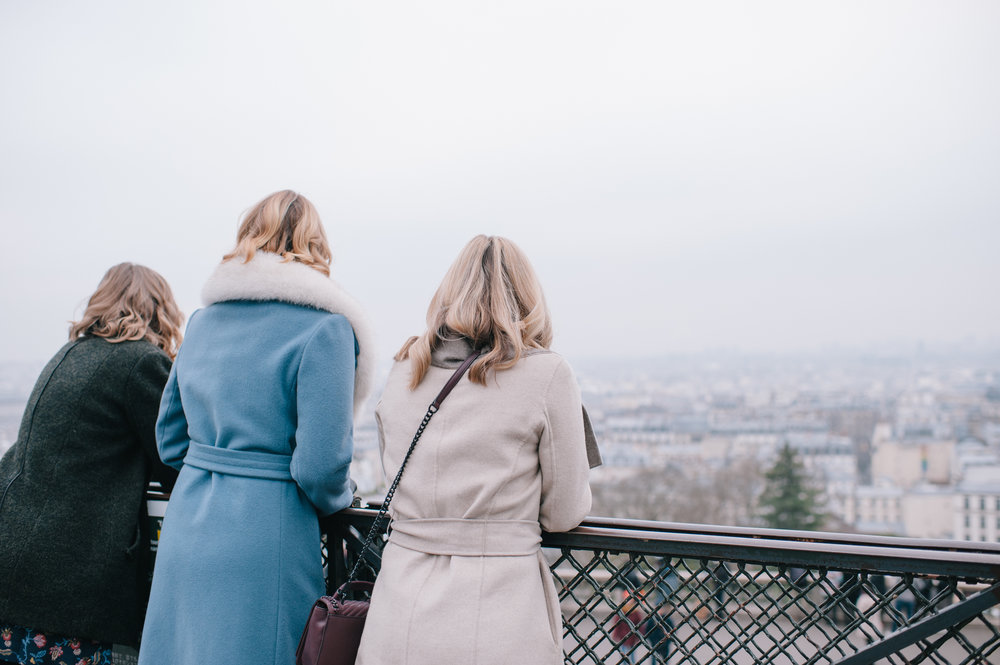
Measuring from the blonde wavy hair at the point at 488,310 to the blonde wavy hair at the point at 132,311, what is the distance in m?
1.16

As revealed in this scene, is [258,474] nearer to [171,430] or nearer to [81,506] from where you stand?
[171,430]

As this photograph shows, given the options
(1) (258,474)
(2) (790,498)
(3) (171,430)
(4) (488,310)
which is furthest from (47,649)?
(2) (790,498)

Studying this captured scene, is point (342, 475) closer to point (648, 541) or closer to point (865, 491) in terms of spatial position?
point (648, 541)

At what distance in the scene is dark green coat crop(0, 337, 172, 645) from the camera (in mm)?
2150

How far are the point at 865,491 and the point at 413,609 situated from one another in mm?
66525

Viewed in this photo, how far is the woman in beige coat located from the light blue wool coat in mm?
249

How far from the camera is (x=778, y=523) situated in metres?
42.4

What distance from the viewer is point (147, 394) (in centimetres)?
220

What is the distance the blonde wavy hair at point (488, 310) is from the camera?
5.21ft

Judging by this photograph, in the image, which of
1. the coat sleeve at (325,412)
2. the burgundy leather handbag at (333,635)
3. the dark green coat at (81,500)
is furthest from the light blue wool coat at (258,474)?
the dark green coat at (81,500)

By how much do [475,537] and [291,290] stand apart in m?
0.80

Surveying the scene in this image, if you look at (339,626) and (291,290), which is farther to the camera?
(291,290)

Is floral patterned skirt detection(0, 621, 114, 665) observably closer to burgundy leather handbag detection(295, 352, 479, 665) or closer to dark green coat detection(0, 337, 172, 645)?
dark green coat detection(0, 337, 172, 645)

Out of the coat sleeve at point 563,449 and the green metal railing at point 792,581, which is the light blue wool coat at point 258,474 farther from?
the green metal railing at point 792,581
